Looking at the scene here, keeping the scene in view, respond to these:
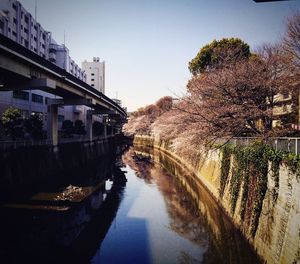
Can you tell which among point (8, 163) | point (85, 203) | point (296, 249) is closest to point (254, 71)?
point (296, 249)

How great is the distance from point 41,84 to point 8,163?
697 cm

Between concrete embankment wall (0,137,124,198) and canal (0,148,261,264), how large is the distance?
1786mm

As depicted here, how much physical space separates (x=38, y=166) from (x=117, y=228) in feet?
45.0

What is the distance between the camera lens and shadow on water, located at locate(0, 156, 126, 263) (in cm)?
1237

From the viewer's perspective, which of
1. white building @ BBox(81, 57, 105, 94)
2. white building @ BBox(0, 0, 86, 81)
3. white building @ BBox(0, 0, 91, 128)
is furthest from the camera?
white building @ BBox(81, 57, 105, 94)

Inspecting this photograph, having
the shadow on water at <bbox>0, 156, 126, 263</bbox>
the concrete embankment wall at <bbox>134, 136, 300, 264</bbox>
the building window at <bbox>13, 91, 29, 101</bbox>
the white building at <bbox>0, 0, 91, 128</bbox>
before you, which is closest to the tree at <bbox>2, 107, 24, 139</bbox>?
the white building at <bbox>0, 0, 91, 128</bbox>

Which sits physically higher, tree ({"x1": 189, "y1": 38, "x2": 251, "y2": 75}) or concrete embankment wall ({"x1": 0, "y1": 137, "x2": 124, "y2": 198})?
tree ({"x1": 189, "y1": 38, "x2": 251, "y2": 75})

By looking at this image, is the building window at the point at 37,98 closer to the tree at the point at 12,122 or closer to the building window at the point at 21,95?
the building window at the point at 21,95

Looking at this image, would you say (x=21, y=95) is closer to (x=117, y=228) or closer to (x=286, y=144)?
(x=117, y=228)

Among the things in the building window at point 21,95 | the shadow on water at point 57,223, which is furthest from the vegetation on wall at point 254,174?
the building window at point 21,95

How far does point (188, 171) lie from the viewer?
3331 centimetres

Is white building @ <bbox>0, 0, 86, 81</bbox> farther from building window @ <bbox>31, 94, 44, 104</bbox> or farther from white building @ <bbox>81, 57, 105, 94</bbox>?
white building @ <bbox>81, 57, 105, 94</bbox>

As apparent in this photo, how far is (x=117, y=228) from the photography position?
15867 mm

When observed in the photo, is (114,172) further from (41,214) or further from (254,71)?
(254,71)
